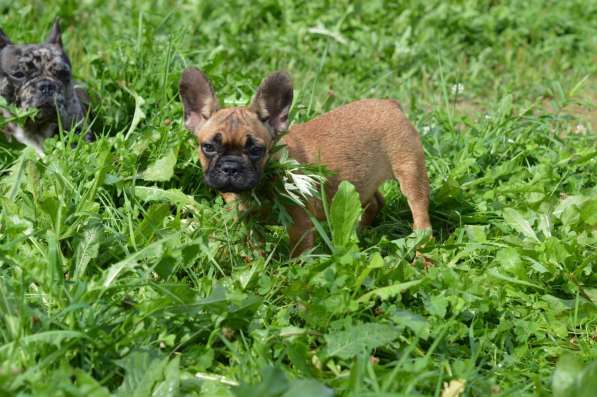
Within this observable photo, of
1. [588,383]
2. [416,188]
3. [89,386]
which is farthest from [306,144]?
[588,383]

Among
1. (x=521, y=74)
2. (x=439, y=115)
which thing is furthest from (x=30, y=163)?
(x=521, y=74)

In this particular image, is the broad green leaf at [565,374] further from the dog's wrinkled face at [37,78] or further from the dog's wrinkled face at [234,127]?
the dog's wrinkled face at [37,78]

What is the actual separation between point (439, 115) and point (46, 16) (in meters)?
4.01

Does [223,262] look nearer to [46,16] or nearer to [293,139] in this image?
[293,139]

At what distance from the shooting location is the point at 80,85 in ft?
23.3

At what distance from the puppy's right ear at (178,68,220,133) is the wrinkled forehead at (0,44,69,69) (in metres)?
1.75

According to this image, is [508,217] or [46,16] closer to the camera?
[508,217]

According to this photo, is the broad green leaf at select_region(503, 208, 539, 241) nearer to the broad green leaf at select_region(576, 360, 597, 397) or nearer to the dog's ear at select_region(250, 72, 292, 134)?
the dog's ear at select_region(250, 72, 292, 134)

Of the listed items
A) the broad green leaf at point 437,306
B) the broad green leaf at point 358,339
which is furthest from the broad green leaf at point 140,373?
the broad green leaf at point 437,306

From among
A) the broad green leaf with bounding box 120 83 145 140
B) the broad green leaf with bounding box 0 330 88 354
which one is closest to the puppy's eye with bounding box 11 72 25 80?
the broad green leaf with bounding box 120 83 145 140

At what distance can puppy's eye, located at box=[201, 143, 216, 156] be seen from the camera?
5.05 meters

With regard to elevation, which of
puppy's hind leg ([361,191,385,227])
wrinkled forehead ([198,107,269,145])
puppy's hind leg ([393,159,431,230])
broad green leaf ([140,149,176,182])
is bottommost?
puppy's hind leg ([361,191,385,227])

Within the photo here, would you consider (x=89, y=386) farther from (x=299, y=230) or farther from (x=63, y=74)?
(x=63, y=74)

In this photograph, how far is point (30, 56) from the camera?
21.9 feet
